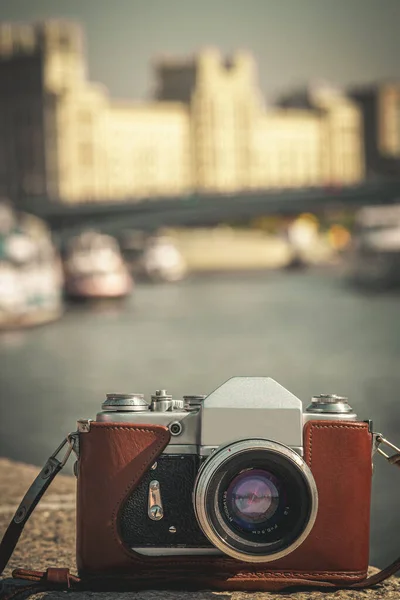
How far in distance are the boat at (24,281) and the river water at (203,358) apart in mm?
507

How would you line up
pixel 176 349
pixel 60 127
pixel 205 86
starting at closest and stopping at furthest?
1. pixel 176 349
2. pixel 60 127
3. pixel 205 86

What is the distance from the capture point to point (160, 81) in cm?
14738

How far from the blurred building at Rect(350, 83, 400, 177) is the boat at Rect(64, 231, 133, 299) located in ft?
375

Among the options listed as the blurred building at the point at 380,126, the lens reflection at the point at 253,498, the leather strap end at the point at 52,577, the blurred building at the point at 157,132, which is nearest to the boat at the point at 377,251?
the leather strap end at the point at 52,577

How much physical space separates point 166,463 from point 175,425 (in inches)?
3.3

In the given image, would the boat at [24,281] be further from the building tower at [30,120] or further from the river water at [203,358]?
the building tower at [30,120]

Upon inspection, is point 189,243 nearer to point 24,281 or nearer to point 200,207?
point 200,207

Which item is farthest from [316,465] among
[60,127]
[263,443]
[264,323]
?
[60,127]

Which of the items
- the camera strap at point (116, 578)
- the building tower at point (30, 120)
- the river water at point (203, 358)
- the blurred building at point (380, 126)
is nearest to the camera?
the camera strap at point (116, 578)

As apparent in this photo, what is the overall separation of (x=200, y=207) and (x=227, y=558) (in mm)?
66995

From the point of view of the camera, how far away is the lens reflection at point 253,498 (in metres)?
3.27

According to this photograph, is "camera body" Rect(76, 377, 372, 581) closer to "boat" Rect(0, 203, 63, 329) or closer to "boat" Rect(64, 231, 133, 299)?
"boat" Rect(0, 203, 63, 329)

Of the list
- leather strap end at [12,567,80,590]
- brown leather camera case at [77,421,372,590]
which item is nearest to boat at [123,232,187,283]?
leather strap end at [12,567,80,590]

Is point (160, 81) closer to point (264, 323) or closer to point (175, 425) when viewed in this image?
point (264, 323)
